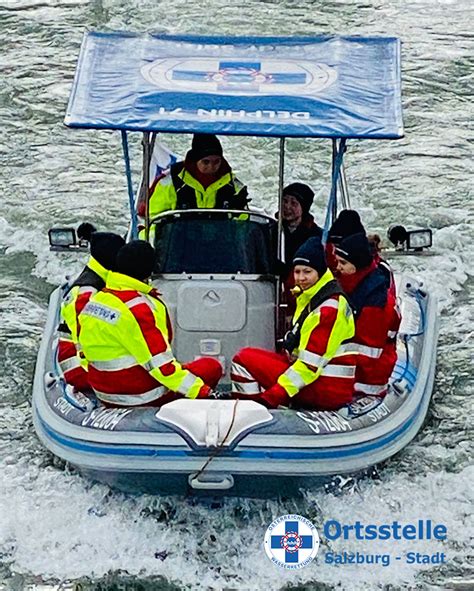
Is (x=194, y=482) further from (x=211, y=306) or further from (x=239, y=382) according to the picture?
(x=211, y=306)

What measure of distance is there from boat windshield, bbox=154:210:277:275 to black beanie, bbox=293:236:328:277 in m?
0.95

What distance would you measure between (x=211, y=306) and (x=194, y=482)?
3.57ft

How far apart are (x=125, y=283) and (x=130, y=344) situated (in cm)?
28

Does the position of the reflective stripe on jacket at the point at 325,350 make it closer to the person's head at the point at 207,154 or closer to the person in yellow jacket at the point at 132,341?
the person in yellow jacket at the point at 132,341

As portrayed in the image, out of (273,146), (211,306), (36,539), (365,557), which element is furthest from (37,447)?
(273,146)

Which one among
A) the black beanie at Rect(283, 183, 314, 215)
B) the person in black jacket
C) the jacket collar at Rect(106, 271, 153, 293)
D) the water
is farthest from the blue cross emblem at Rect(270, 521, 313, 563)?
the black beanie at Rect(283, 183, 314, 215)

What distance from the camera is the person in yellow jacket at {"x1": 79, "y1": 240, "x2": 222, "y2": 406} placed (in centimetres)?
567

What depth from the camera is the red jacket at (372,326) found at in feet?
20.2

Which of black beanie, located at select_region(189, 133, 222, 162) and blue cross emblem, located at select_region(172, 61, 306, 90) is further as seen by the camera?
black beanie, located at select_region(189, 133, 222, 162)

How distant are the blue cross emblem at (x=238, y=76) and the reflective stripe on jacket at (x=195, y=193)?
87 cm

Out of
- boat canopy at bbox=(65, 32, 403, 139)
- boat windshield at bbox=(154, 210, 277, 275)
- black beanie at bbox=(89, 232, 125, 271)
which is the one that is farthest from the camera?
boat windshield at bbox=(154, 210, 277, 275)

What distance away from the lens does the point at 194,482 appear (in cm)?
582

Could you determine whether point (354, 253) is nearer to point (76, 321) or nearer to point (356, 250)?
point (356, 250)

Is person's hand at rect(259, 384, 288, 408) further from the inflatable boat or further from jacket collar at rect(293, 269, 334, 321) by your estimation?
jacket collar at rect(293, 269, 334, 321)
